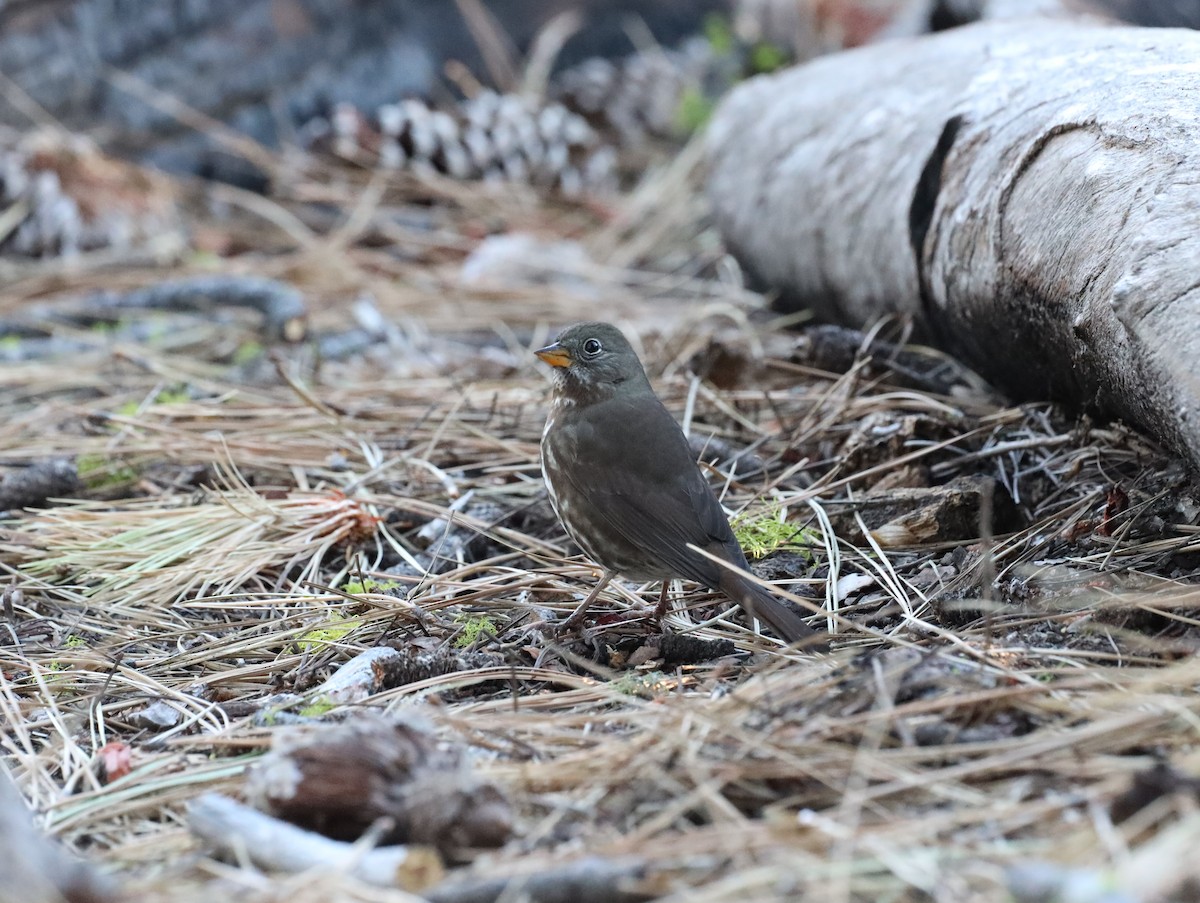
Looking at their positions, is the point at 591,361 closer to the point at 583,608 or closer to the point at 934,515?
the point at 583,608

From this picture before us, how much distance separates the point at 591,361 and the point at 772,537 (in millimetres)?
736

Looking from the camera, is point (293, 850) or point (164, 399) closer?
point (293, 850)

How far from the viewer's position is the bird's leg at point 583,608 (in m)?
3.04

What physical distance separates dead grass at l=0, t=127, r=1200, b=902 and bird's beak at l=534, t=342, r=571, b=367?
0.45 metres

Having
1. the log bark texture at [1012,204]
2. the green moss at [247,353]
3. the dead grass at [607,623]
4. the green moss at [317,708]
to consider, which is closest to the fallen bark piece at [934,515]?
the dead grass at [607,623]

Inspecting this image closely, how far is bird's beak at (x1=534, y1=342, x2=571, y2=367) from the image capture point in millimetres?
3562

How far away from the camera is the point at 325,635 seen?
2920mm

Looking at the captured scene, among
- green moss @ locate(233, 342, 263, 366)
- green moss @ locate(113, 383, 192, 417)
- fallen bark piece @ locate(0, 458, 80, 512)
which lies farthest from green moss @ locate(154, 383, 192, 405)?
fallen bark piece @ locate(0, 458, 80, 512)

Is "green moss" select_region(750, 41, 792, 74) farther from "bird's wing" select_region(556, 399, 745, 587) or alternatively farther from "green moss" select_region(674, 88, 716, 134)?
"bird's wing" select_region(556, 399, 745, 587)

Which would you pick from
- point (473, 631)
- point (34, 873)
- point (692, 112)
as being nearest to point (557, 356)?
point (473, 631)

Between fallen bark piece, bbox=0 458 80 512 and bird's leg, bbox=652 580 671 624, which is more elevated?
fallen bark piece, bbox=0 458 80 512

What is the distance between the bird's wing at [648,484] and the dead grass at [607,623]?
0.22 meters

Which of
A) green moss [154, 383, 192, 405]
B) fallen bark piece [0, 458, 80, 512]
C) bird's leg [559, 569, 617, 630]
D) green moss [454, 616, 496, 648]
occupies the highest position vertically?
fallen bark piece [0, 458, 80, 512]

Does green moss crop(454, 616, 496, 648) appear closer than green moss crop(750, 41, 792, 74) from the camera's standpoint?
Yes
